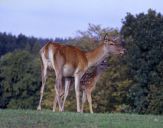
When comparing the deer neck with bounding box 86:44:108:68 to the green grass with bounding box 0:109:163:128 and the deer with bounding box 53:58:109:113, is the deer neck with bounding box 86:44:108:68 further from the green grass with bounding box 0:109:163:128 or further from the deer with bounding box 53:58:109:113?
the green grass with bounding box 0:109:163:128

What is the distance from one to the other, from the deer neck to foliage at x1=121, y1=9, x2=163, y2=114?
23.4m

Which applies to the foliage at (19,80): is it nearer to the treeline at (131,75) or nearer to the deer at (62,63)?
→ the treeline at (131,75)

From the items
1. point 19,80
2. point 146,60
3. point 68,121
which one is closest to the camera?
point 68,121

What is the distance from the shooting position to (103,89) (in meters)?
54.7

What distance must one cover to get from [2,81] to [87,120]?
55.7 metres

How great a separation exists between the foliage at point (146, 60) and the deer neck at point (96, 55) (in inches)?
922

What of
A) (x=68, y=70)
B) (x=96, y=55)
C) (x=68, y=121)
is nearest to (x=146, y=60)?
(x=96, y=55)

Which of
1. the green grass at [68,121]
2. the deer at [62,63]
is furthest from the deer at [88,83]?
the green grass at [68,121]

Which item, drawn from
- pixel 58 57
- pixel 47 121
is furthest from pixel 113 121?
pixel 58 57

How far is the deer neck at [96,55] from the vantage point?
22.2 metres

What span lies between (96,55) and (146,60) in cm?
2700

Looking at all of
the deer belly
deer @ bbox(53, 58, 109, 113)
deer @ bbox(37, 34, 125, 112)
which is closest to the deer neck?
deer @ bbox(37, 34, 125, 112)

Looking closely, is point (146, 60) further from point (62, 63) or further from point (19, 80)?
point (62, 63)

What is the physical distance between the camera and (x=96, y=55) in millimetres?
22500
